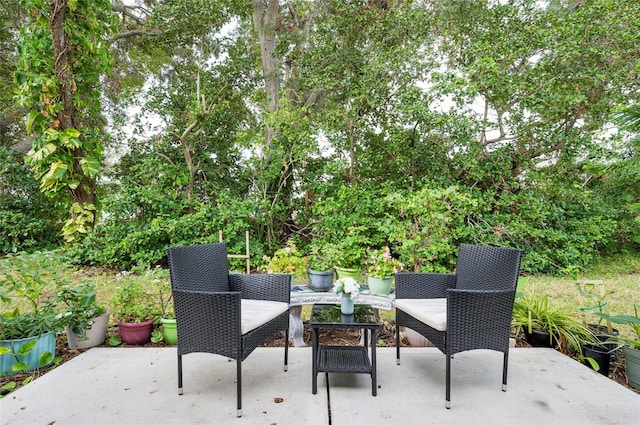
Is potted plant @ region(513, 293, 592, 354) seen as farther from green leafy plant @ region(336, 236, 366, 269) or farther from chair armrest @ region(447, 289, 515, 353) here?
green leafy plant @ region(336, 236, 366, 269)

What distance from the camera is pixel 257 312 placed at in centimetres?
211

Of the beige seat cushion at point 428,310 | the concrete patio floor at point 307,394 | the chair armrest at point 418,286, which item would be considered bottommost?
the concrete patio floor at point 307,394

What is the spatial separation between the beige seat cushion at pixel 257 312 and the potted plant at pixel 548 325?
190cm

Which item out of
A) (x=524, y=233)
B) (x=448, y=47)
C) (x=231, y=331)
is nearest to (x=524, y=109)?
(x=448, y=47)

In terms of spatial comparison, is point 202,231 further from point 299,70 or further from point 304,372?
point 304,372

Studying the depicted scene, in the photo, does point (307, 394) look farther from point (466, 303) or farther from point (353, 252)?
point (353, 252)

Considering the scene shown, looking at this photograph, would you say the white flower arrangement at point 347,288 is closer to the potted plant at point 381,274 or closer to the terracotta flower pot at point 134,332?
the potted plant at point 381,274

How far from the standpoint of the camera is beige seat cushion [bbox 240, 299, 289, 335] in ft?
6.22

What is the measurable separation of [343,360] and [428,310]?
2.12 ft

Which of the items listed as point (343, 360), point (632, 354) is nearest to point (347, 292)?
point (343, 360)

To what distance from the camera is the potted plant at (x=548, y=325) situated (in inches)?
98.3

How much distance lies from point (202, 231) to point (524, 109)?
5.40m

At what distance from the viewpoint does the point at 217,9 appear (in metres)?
5.56

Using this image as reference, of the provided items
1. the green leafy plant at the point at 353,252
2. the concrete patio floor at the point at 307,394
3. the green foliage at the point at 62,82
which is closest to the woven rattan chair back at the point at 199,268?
the concrete patio floor at the point at 307,394
